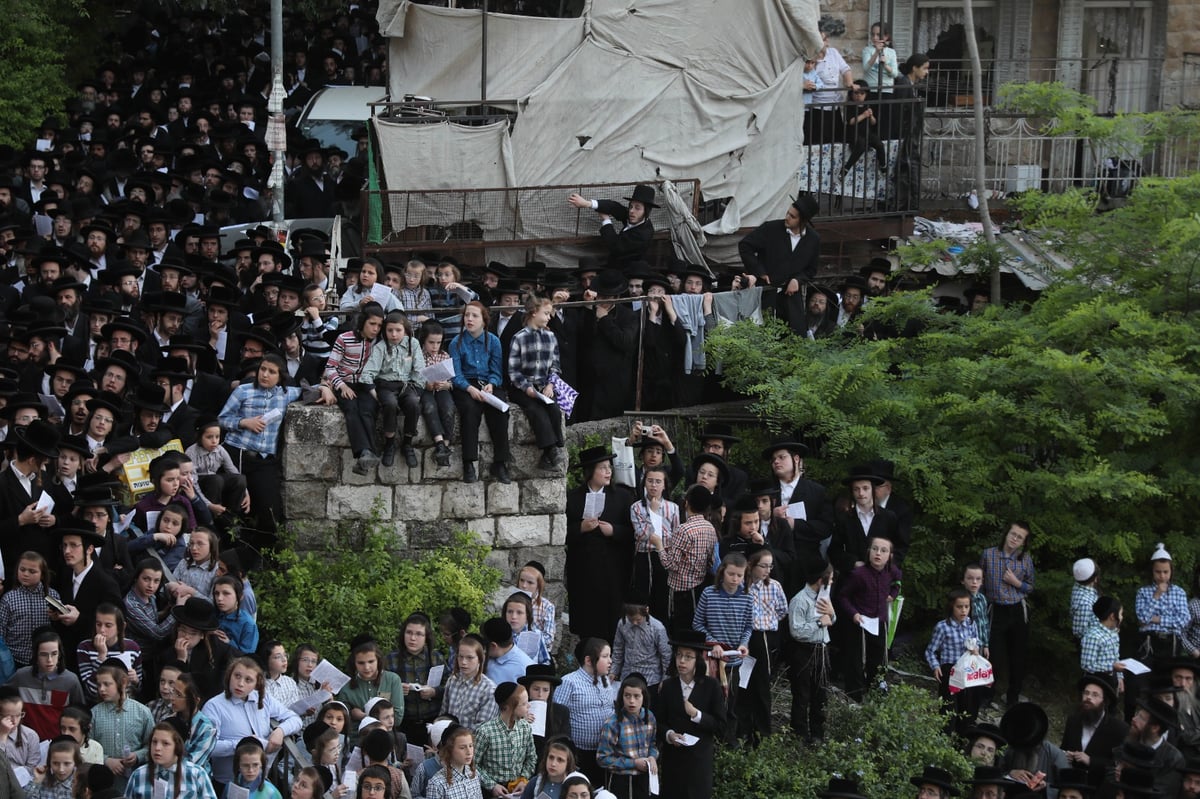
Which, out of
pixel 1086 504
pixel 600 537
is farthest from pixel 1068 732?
pixel 600 537

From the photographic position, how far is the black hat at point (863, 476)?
604 inches

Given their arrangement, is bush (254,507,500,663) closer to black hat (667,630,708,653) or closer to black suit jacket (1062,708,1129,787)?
black hat (667,630,708,653)

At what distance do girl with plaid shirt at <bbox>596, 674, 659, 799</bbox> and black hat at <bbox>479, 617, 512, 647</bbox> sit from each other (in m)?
0.91

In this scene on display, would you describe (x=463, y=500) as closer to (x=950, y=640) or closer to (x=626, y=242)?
(x=950, y=640)

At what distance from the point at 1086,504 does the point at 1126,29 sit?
30.2 ft

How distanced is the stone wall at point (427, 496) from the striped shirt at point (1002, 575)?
3.58 meters

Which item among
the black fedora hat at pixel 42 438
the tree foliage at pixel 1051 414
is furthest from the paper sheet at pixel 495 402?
the black fedora hat at pixel 42 438

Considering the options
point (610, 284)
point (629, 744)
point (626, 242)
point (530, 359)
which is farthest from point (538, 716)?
point (626, 242)

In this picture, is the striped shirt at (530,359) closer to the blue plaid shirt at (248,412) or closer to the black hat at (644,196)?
the blue plaid shirt at (248,412)

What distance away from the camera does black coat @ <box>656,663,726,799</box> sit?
13.3 metres

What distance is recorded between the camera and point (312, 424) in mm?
14953

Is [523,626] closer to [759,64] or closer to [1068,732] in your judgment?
[1068,732]

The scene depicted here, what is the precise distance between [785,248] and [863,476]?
3.89 m

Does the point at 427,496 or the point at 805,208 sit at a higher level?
the point at 805,208
